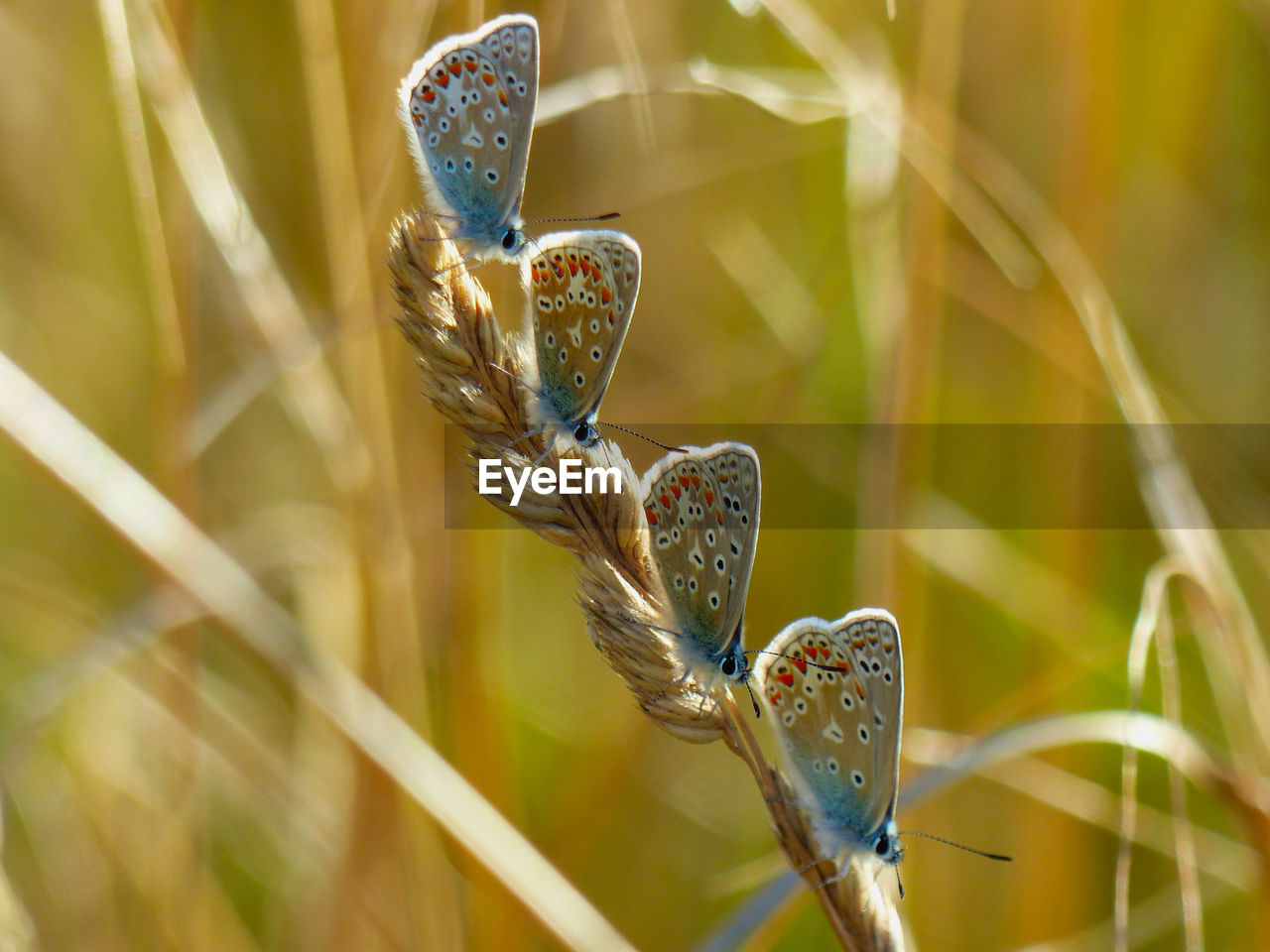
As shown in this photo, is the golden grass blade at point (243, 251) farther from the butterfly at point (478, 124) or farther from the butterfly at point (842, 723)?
the butterfly at point (842, 723)

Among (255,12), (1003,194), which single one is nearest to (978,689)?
(1003,194)

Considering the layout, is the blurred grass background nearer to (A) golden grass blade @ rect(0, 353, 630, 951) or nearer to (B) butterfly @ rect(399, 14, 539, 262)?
(A) golden grass blade @ rect(0, 353, 630, 951)

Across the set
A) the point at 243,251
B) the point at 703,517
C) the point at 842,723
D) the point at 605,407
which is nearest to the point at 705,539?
the point at 703,517

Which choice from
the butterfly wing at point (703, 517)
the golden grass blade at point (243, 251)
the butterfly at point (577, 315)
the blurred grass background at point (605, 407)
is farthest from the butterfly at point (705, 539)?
the golden grass blade at point (243, 251)

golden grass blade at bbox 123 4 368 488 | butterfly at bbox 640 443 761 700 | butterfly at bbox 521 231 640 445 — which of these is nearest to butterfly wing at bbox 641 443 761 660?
butterfly at bbox 640 443 761 700

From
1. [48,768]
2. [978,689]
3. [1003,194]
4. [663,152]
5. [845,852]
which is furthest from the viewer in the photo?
[663,152]

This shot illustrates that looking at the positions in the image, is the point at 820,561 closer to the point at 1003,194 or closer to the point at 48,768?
the point at 1003,194

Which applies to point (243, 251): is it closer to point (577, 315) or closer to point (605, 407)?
point (577, 315)
